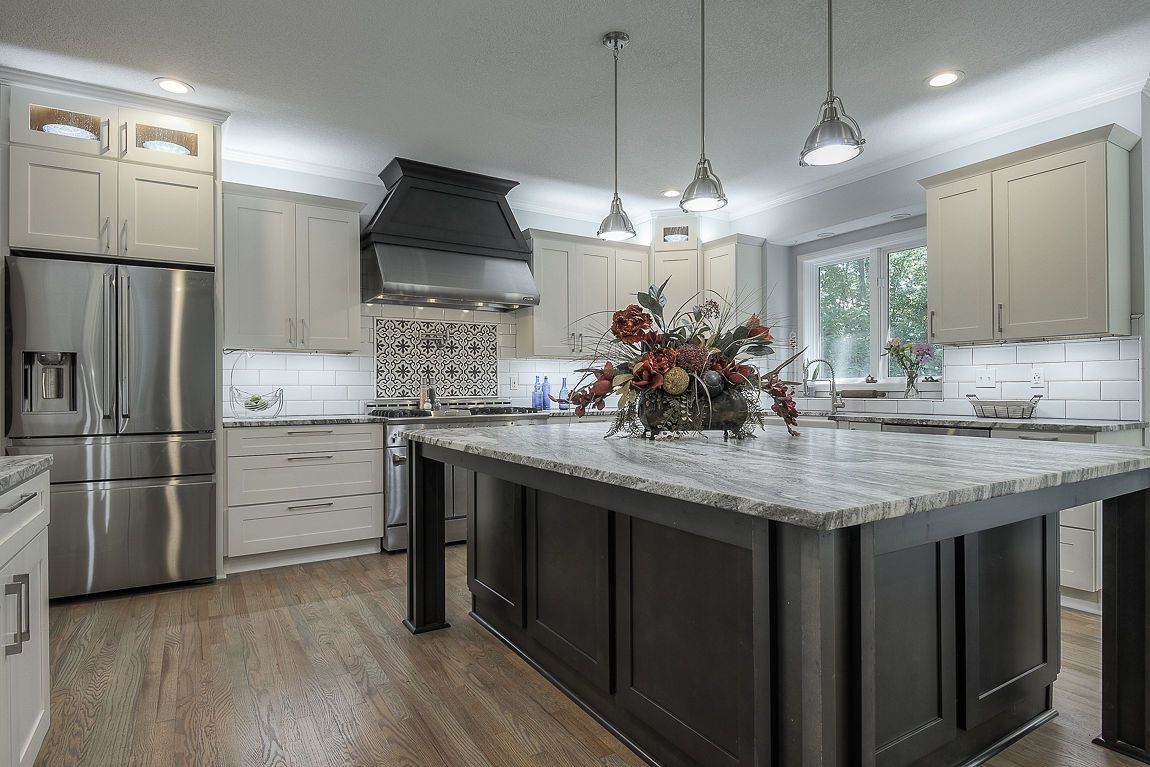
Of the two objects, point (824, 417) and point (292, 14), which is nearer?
point (292, 14)

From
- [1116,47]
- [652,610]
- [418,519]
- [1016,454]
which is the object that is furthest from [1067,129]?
[418,519]

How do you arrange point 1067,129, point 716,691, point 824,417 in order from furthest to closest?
point 824,417, point 1067,129, point 716,691

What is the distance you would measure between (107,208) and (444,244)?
196cm

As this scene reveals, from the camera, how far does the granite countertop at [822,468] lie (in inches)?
41.7

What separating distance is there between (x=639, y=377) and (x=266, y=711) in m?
1.64

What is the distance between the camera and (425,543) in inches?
108

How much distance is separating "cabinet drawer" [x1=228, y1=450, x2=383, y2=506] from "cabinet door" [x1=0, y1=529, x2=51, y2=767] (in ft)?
6.62

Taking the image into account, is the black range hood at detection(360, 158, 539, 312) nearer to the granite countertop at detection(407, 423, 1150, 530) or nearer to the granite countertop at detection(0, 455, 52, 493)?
the granite countertop at detection(407, 423, 1150, 530)

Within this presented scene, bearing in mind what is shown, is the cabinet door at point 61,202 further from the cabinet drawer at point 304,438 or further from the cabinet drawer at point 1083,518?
the cabinet drawer at point 1083,518

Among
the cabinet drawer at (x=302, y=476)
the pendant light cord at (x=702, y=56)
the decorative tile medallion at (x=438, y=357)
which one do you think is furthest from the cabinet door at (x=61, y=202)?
the pendant light cord at (x=702, y=56)

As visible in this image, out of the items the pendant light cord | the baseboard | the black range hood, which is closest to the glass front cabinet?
the black range hood

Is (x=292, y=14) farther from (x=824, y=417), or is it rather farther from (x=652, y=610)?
(x=824, y=417)

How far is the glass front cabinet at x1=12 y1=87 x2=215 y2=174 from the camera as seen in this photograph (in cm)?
321

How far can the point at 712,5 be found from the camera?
2.71 meters
